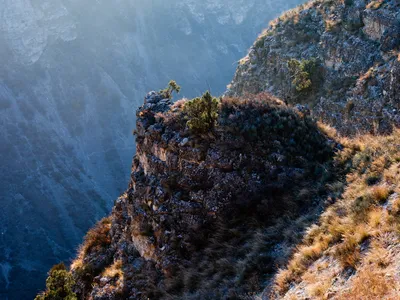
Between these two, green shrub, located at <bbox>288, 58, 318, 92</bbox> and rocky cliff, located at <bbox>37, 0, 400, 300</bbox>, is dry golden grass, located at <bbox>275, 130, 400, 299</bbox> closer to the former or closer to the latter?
rocky cliff, located at <bbox>37, 0, 400, 300</bbox>

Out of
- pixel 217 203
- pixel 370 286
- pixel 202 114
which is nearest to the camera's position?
pixel 370 286

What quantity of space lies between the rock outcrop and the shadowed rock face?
1826 inches

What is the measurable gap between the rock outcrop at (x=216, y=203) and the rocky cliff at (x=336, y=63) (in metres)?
6.38

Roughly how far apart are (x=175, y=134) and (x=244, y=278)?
685cm

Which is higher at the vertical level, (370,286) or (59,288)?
(59,288)

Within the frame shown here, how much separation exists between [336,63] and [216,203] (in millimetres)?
17430

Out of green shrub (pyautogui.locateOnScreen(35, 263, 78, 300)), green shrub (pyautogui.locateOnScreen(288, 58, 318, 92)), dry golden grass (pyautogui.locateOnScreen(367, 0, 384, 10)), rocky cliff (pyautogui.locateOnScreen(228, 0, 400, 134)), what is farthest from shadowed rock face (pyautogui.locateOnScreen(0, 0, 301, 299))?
dry golden grass (pyautogui.locateOnScreen(367, 0, 384, 10))

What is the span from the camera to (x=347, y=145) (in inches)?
457

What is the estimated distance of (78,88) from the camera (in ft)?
298

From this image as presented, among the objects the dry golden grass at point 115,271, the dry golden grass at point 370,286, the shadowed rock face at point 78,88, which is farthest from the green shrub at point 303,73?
the shadowed rock face at point 78,88

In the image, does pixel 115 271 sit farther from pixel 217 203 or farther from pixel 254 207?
pixel 254 207

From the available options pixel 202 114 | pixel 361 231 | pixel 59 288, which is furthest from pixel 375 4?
pixel 59 288

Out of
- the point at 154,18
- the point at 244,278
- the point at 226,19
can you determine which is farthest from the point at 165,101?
the point at 226,19

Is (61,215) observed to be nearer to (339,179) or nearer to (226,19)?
(339,179)
